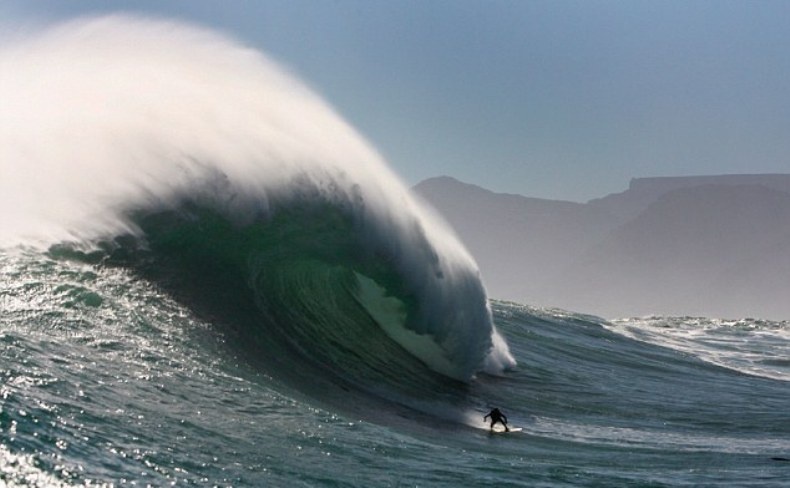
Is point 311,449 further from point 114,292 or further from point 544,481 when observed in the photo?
point 114,292

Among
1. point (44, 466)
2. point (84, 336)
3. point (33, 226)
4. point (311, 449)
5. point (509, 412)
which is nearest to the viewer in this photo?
point (44, 466)

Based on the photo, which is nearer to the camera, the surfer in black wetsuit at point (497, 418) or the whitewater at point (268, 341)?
the whitewater at point (268, 341)

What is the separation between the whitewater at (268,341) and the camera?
255 inches

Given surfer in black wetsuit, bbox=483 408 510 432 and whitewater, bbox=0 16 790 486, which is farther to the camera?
surfer in black wetsuit, bbox=483 408 510 432

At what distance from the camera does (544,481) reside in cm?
729

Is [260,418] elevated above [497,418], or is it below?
below

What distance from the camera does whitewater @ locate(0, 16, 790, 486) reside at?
6473 millimetres

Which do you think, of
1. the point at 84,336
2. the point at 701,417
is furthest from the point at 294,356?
the point at 701,417

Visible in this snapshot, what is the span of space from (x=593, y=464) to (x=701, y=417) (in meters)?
4.83

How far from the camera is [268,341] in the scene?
11.0m

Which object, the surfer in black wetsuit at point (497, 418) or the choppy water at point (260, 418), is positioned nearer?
the choppy water at point (260, 418)

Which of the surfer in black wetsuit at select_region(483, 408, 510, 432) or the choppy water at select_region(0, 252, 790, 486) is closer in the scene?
the choppy water at select_region(0, 252, 790, 486)


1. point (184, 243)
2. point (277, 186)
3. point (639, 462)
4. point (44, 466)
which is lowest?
point (44, 466)

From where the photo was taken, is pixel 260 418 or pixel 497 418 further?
pixel 497 418
